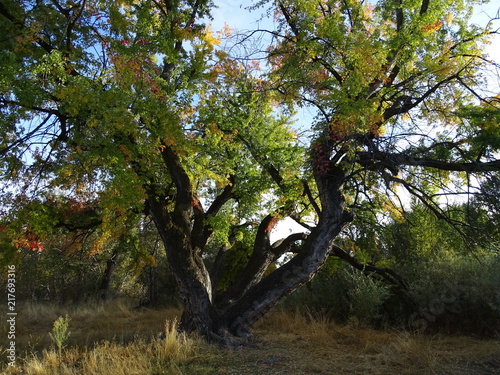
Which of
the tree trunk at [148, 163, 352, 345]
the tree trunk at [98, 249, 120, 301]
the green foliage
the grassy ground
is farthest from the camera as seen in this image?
the tree trunk at [98, 249, 120, 301]

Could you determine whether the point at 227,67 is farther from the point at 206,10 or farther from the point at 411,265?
the point at 411,265

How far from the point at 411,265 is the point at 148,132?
8258 mm

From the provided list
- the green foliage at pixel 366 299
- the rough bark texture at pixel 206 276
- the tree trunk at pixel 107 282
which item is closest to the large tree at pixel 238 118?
the rough bark texture at pixel 206 276

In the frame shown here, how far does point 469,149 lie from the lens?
681cm

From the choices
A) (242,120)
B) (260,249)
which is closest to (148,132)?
(242,120)

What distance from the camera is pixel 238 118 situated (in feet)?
31.1

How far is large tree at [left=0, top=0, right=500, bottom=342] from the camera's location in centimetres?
625

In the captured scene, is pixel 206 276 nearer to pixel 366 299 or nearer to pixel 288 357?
pixel 288 357

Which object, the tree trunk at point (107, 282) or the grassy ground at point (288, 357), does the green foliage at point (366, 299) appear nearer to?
the grassy ground at point (288, 357)

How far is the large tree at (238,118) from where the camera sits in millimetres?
6254

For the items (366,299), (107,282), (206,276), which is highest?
(206,276)


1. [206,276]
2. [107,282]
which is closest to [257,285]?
[206,276]

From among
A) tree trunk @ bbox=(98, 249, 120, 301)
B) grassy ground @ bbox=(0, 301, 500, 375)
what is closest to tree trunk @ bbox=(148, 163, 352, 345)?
grassy ground @ bbox=(0, 301, 500, 375)

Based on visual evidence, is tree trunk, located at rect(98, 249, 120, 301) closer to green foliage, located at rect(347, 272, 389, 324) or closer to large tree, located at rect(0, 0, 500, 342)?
large tree, located at rect(0, 0, 500, 342)
